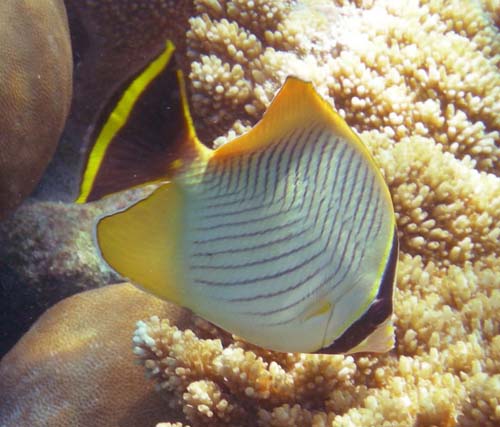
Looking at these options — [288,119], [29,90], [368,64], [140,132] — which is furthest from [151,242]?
[29,90]

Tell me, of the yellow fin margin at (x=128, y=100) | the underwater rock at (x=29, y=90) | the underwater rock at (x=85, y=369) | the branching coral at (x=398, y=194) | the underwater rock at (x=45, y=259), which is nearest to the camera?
the yellow fin margin at (x=128, y=100)

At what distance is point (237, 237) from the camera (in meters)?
1.34

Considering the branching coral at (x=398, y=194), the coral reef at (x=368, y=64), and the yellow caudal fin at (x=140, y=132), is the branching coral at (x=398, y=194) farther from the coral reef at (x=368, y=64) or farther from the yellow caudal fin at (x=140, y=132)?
the yellow caudal fin at (x=140, y=132)

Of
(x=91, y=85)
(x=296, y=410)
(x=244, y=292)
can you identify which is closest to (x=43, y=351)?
(x=296, y=410)

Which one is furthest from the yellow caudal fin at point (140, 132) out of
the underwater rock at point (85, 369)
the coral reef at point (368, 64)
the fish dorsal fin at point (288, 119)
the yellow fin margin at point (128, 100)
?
the coral reef at point (368, 64)

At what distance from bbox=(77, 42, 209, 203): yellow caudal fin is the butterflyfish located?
8 centimetres

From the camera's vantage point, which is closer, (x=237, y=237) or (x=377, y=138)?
(x=237, y=237)

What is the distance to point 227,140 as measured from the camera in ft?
8.23

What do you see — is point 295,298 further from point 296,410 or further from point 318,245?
point 296,410

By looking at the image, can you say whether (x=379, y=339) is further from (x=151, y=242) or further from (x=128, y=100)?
(x=128, y=100)

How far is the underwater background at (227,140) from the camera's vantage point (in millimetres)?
1918

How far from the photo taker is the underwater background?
1918 mm

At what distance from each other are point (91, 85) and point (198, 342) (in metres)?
2.87

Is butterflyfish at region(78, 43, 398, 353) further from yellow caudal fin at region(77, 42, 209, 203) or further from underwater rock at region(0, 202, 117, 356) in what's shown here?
underwater rock at region(0, 202, 117, 356)
